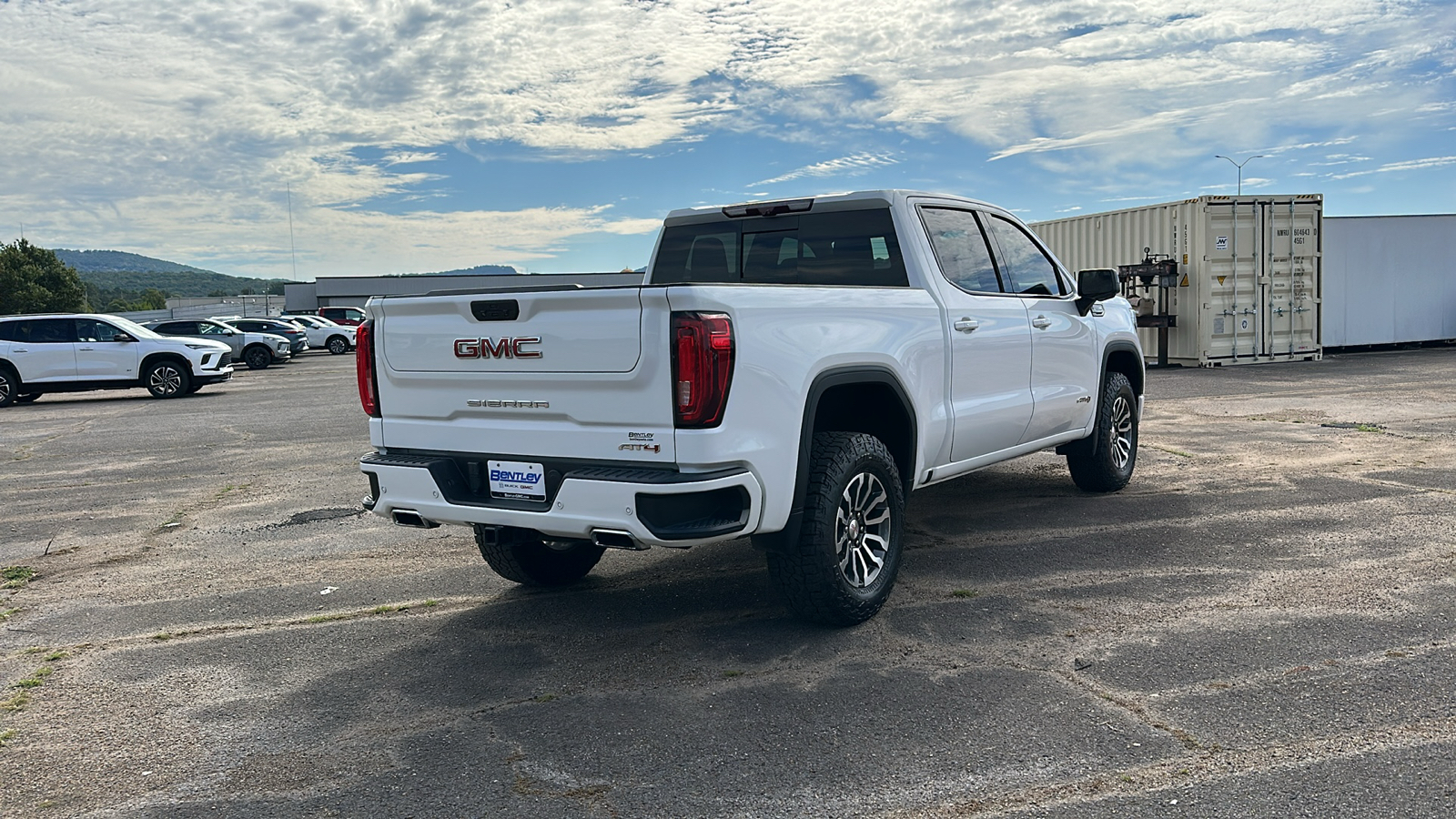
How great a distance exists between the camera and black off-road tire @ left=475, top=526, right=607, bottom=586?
18.3 ft

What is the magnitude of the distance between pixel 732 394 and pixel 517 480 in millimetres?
1022

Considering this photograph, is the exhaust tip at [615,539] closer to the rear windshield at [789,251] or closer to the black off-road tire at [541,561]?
the black off-road tire at [541,561]

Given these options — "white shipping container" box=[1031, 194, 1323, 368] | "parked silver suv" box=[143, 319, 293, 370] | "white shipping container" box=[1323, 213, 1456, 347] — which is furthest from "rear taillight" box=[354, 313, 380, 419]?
"parked silver suv" box=[143, 319, 293, 370]

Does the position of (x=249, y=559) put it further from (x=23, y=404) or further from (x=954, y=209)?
(x=23, y=404)

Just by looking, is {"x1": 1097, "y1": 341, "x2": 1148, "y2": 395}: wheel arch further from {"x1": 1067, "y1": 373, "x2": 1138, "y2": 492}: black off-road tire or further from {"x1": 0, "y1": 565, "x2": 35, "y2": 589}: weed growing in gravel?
{"x1": 0, "y1": 565, "x2": 35, "y2": 589}: weed growing in gravel

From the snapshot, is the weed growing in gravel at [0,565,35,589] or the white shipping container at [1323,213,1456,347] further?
the white shipping container at [1323,213,1456,347]

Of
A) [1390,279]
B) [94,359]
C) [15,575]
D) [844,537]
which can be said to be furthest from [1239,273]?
[94,359]

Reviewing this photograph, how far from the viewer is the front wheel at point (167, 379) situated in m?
20.3

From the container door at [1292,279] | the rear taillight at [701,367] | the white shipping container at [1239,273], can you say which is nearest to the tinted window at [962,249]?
the rear taillight at [701,367]

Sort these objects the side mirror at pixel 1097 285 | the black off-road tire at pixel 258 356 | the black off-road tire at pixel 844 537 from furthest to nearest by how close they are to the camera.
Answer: the black off-road tire at pixel 258 356 < the side mirror at pixel 1097 285 < the black off-road tire at pixel 844 537

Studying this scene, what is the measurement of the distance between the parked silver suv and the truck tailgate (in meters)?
27.7

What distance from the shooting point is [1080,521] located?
6898 millimetres

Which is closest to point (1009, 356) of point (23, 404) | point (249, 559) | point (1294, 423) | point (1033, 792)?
point (1033, 792)

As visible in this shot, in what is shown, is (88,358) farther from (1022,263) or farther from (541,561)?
(1022,263)
